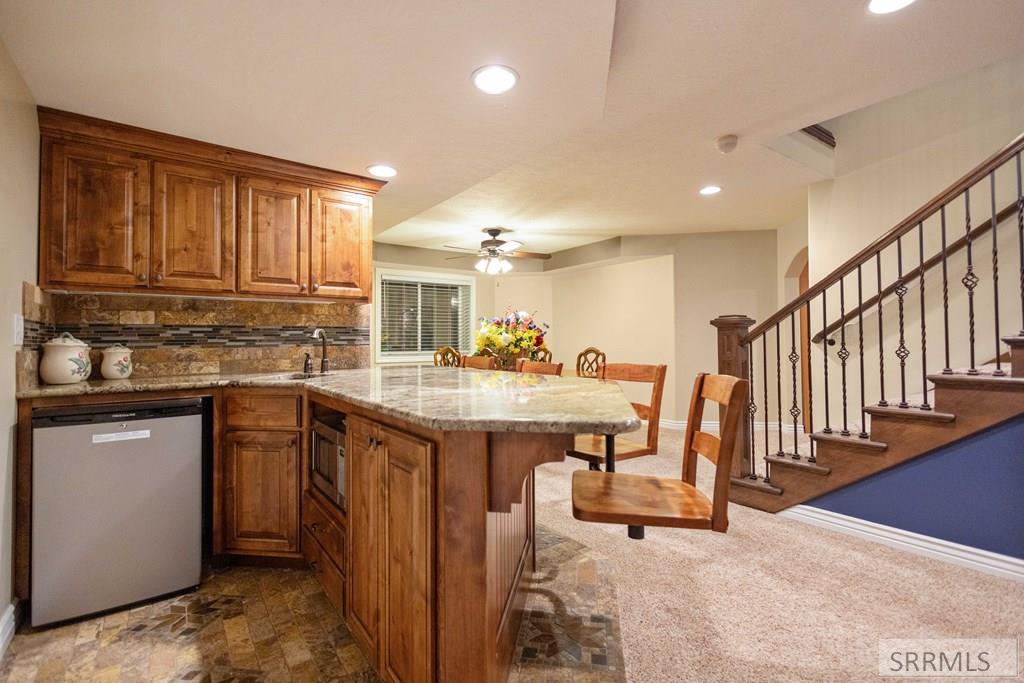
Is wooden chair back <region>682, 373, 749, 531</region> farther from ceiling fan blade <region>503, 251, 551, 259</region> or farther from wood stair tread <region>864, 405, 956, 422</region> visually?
ceiling fan blade <region>503, 251, 551, 259</region>

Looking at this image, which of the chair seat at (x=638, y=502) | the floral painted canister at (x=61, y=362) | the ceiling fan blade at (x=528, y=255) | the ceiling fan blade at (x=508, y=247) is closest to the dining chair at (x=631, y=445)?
the chair seat at (x=638, y=502)

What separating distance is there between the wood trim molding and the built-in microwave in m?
1.56

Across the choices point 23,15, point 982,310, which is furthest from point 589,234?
point 23,15

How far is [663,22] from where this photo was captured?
1.78m

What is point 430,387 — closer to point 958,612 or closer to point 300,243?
point 300,243

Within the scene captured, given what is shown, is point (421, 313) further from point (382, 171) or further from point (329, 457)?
point (329, 457)

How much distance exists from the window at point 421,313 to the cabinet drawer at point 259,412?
13.1 feet

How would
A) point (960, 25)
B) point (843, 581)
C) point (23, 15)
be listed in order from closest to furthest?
point (23, 15) < point (960, 25) < point (843, 581)

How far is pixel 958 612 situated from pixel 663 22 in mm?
2633

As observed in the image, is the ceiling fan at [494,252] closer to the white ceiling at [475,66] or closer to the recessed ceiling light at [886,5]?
the white ceiling at [475,66]

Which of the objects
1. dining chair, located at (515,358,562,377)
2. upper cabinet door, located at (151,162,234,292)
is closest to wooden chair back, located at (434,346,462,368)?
dining chair, located at (515,358,562,377)

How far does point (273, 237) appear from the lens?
9.04ft

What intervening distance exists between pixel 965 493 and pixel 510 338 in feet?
8.39

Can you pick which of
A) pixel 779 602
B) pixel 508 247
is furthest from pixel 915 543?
pixel 508 247
